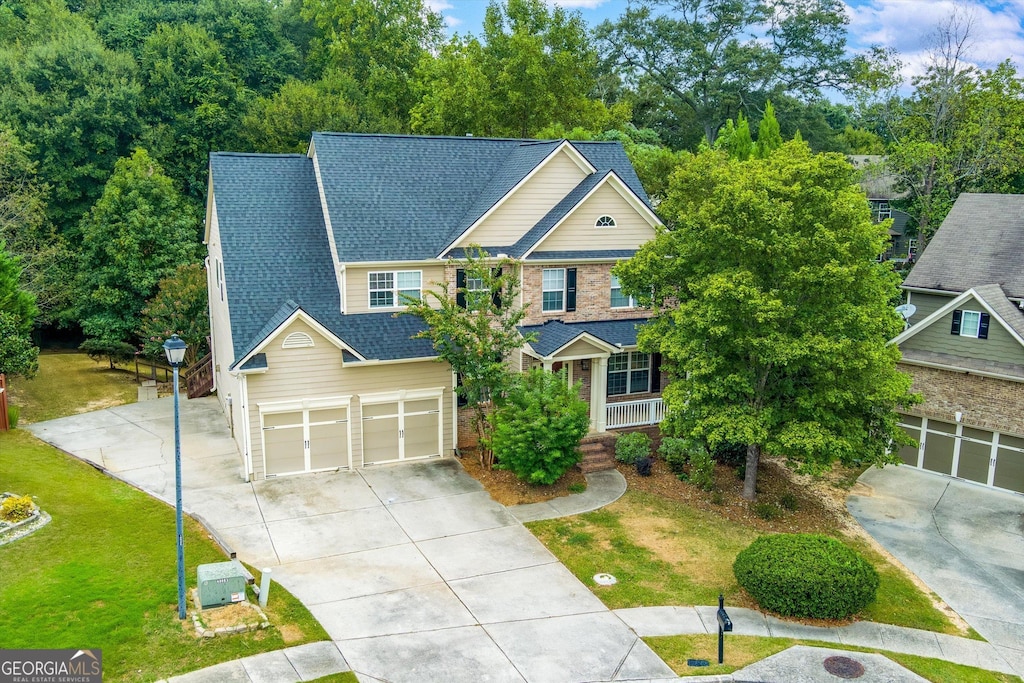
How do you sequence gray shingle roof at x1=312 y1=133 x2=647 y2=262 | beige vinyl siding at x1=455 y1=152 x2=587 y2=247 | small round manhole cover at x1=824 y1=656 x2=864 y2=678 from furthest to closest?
1. beige vinyl siding at x1=455 y1=152 x2=587 y2=247
2. gray shingle roof at x1=312 y1=133 x2=647 y2=262
3. small round manhole cover at x1=824 y1=656 x2=864 y2=678

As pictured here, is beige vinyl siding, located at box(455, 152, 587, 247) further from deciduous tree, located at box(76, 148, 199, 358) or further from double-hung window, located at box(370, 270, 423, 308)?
deciduous tree, located at box(76, 148, 199, 358)

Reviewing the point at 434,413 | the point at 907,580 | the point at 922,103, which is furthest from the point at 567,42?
the point at 907,580

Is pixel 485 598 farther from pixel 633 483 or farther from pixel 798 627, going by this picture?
pixel 633 483

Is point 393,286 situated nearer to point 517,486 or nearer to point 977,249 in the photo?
point 517,486

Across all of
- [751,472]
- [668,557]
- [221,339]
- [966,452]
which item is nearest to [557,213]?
[751,472]
